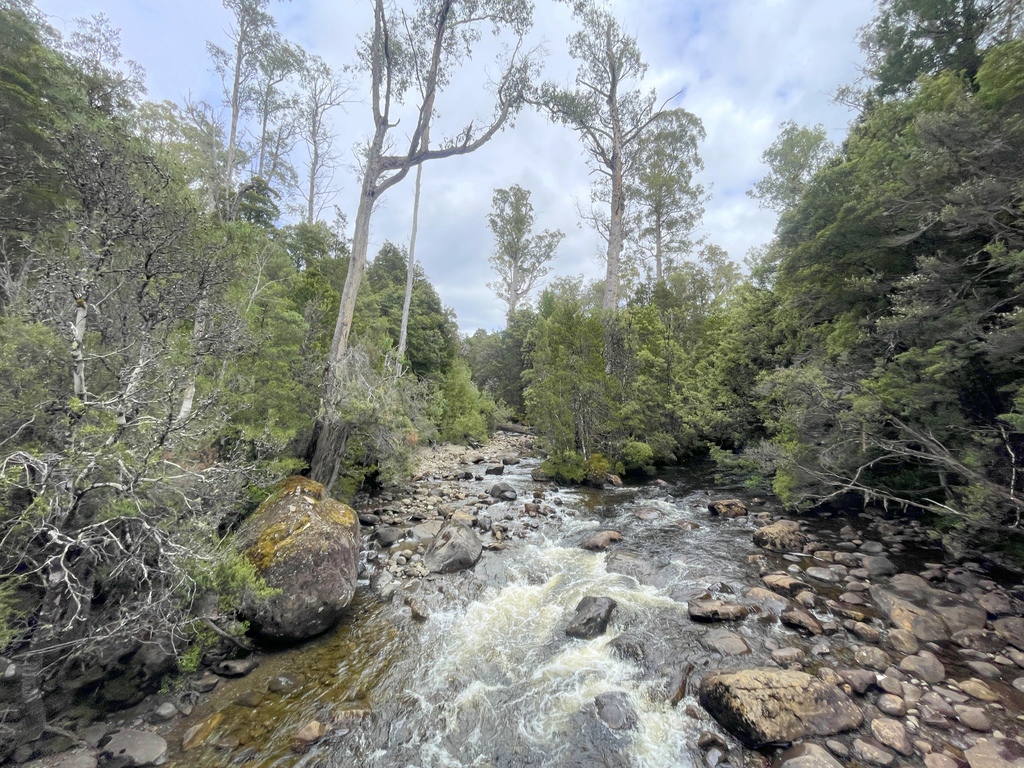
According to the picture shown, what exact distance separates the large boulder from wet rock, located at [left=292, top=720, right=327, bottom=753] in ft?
4.26

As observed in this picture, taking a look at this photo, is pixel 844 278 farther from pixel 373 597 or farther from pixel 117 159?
pixel 117 159

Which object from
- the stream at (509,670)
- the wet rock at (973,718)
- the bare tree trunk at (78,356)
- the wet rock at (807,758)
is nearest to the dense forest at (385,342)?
the bare tree trunk at (78,356)

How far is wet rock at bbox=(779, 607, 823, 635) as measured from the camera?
176 inches

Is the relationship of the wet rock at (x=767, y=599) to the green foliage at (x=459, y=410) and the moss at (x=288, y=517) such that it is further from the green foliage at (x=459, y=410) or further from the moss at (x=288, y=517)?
the green foliage at (x=459, y=410)

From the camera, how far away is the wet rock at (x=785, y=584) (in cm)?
528

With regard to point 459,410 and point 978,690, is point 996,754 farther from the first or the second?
point 459,410

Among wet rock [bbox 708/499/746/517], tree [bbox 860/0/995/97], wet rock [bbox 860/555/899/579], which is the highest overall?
tree [bbox 860/0/995/97]

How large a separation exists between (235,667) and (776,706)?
5.41 m

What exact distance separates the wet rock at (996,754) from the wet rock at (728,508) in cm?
579

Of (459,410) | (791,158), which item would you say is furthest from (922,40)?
(459,410)

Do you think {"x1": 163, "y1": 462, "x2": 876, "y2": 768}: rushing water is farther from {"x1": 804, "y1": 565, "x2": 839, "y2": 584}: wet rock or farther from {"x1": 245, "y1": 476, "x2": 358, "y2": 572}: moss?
{"x1": 245, "y1": 476, "x2": 358, "y2": 572}: moss

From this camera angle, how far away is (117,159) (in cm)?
415

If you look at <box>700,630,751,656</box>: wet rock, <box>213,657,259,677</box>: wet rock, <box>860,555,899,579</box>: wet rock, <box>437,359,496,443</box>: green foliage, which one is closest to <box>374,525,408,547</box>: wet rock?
<box>213,657,259,677</box>: wet rock

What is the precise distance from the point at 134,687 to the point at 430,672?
2.85 meters
